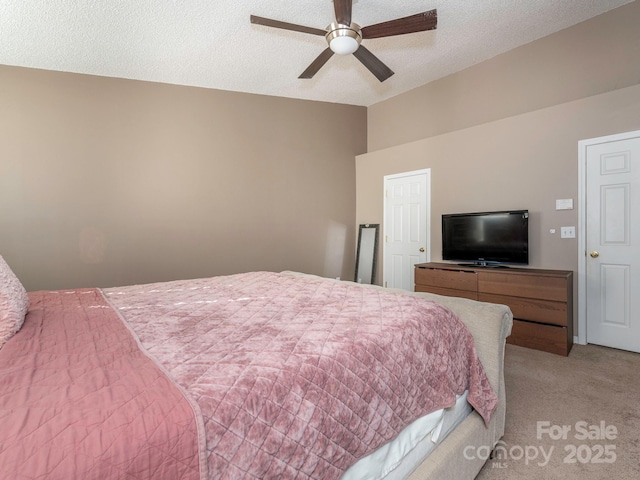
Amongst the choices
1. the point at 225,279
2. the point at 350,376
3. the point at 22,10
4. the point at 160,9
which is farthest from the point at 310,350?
the point at 22,10

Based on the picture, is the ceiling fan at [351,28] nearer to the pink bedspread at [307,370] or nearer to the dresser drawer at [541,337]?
the pink bedspread at [307,370]

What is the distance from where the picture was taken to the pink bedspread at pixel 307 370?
824mm

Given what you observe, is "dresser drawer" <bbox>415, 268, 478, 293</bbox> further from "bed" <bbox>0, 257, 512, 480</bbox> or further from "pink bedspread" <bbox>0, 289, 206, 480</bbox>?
"pink bedspread" <bbox>0, 289, 206, 480</bbox>

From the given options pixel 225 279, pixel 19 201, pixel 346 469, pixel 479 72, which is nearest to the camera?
pixel 346 469

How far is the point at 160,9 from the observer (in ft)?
9.41

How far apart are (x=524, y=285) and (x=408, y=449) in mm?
2613

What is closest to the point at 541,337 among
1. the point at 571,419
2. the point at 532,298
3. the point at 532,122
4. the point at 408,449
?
the point at 532,298

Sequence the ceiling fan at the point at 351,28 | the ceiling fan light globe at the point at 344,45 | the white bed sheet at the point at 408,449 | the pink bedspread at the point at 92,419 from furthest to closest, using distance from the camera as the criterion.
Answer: the ceiling fan light globe at the point at 344,45
the ceiling fan at the point at 351,28
the white bed sheet at the point at 408,449
the pink bedspread at the point at 92,419

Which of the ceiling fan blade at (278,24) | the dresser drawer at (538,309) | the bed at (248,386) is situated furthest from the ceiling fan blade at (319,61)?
the dresser drawer at (538,309)

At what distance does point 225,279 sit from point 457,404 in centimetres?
184

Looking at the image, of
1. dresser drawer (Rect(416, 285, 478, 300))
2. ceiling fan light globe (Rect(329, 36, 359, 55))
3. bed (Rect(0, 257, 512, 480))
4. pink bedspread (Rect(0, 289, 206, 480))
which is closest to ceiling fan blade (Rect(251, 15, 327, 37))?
ceiling fan light globe (Rect(329, 36, 359, 55))

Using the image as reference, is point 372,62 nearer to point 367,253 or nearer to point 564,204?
point 564,204

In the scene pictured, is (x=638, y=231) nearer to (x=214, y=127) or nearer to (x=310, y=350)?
(x=310, y=350)

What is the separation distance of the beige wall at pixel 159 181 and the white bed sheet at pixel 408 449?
3.56 meters
